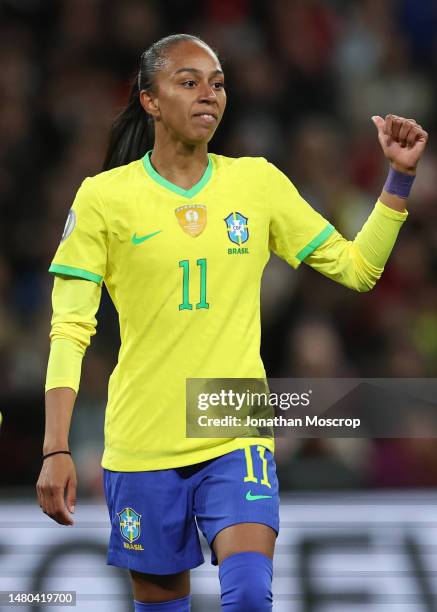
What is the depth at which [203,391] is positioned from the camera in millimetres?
3629

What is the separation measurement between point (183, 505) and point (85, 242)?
799 mm

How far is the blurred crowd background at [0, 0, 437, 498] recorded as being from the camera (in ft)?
20.4

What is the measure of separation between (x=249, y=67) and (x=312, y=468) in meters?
3.31

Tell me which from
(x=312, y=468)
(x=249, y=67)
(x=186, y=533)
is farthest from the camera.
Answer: (x=249, y=67)

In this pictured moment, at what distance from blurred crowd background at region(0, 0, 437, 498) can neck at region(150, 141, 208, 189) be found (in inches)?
79.2

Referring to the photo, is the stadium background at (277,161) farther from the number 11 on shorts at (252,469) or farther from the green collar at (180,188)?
the green collar at (180,188)

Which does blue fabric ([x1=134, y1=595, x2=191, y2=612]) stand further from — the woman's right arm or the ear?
the ear

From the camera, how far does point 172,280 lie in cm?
361

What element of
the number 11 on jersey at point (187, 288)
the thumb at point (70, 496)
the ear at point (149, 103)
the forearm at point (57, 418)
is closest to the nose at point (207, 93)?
the ear at point (149, 103)

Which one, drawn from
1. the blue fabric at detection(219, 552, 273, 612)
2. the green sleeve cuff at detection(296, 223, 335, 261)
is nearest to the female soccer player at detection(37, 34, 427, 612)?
the green sleeve cuff at detection(296, 223, 335, 261)

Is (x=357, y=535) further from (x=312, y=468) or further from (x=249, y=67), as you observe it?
(x=249, y=67)

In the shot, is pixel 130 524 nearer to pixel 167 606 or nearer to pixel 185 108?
pixel 167 606

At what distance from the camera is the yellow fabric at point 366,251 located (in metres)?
3.66

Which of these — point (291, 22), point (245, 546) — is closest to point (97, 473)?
point (245, 546)
